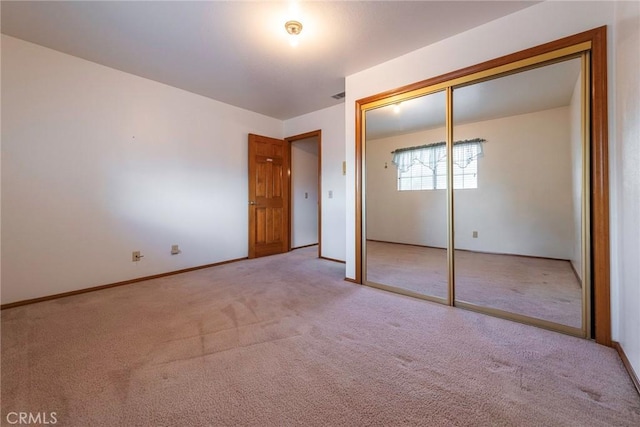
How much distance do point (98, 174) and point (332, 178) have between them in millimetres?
3064

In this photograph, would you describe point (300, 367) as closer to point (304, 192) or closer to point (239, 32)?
point (239, 32)

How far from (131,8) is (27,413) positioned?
2.64 m

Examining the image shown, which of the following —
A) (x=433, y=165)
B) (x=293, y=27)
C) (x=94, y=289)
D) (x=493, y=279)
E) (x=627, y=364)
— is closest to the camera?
(x=627, y=364)

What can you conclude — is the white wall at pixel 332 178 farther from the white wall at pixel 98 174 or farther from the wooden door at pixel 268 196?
the white wall at pixel 98 174

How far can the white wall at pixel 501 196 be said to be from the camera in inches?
104

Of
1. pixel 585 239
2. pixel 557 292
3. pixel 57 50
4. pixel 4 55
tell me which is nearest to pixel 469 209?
pixel 557 292

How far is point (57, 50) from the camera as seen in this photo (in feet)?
8.38

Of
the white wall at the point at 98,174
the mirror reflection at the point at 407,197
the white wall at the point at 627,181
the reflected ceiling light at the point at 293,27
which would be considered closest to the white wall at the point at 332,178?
the mirror reflection at the point at 407,197

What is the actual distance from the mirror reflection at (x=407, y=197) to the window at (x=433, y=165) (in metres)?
0.01

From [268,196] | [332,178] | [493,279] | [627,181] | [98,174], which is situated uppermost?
[332,178]

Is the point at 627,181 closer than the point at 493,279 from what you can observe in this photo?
Yes

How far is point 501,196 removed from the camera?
348 centimetres

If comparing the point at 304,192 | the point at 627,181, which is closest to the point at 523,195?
the point at 627,181

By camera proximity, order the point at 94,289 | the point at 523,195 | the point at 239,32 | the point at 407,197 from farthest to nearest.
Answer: the point at 407,197 → the point at 523,195 → the point at 94,289 → the point at 239,32
